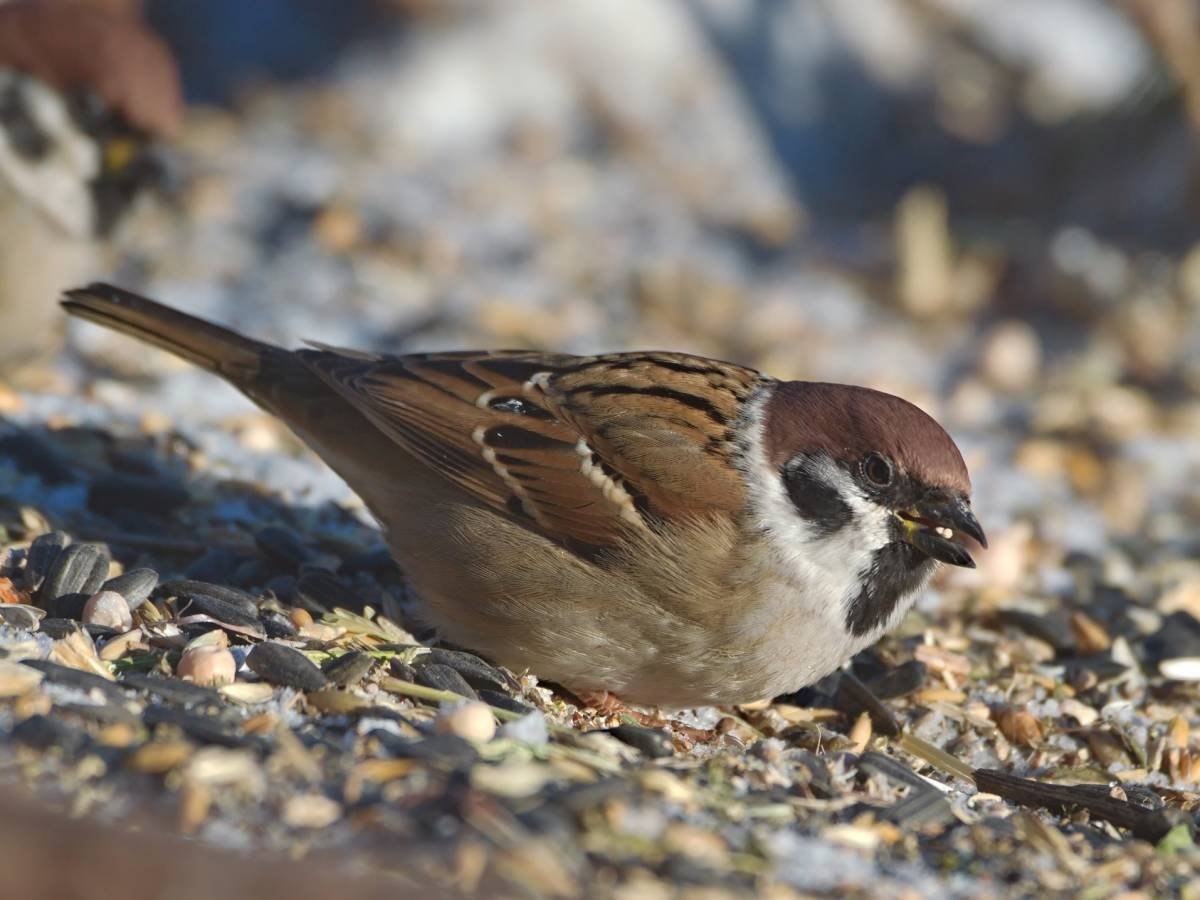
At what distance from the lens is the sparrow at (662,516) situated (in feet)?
8.03

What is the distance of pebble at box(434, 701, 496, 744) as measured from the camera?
82.9 inches

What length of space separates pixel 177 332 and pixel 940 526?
1.57m

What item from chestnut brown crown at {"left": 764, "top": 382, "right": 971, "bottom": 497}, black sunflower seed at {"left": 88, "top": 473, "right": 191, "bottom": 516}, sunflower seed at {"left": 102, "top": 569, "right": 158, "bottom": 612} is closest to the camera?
chestnut brown crown at {"left": 764, "top": 382, "right": 971, "bottom": 497}

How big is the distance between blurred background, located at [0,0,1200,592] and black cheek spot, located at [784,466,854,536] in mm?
1287

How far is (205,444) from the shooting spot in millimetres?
3533

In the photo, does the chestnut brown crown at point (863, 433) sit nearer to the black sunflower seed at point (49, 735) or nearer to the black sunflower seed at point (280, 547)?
the black sunflower seed at point (280, 547)

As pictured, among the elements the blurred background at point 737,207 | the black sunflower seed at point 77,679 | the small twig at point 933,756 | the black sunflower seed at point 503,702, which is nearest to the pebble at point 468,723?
the black sunflower seed at point 503,702

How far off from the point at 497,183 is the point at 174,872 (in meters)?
4.24

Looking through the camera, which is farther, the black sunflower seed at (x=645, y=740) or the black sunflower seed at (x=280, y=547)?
the black sunflower seed at (x=280, y=547)

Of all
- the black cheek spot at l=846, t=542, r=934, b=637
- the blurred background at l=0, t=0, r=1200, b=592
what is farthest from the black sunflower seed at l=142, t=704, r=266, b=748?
the blurred background at l=0, t=0, r=1200, b=592

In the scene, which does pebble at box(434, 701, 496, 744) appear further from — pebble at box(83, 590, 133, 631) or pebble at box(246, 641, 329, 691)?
pebble at box(83, 590, 133, 631)

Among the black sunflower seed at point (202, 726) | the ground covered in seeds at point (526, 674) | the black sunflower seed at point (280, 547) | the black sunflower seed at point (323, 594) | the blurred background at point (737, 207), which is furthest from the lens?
the blurred background at point (737, 207)

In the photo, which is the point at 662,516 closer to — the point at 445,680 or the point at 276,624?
the point at 445,680

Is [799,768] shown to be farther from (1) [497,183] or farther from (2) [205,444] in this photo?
(1) [497,183]
